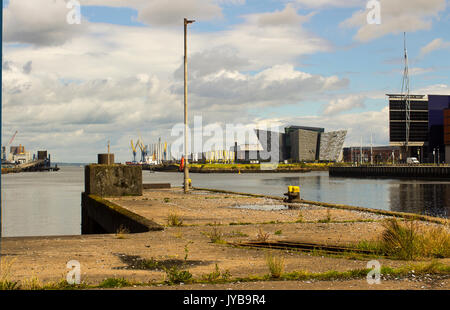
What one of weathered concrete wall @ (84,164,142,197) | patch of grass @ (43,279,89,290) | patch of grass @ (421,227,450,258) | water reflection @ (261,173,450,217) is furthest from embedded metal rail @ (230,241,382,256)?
water reflection @ (261,173,450,217)

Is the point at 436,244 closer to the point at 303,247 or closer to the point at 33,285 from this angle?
the point at 303,247

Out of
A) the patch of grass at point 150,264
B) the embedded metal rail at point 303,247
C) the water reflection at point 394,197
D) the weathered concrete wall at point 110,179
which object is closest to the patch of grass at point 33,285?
the patch of grass at point 150,264

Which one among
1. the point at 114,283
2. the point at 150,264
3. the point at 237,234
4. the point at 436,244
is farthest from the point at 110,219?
the point at 436,244

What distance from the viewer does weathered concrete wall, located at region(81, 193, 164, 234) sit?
671 inches

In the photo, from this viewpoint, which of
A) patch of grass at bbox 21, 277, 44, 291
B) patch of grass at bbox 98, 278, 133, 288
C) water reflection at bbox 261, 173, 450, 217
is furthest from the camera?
water reflection at bbox 261, 173, 450, 217

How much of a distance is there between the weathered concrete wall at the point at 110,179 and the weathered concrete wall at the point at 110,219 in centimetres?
107

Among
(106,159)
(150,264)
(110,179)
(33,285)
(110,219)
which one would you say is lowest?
(110,219)

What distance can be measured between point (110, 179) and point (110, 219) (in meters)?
11.2

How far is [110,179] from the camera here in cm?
3312

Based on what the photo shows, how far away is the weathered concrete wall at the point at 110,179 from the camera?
32938mm

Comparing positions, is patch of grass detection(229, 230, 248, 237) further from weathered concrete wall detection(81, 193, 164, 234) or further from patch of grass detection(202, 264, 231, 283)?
patch of grass detection(202, 264, 231, 283)

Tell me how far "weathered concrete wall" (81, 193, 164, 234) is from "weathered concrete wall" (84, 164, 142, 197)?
1.07 m
